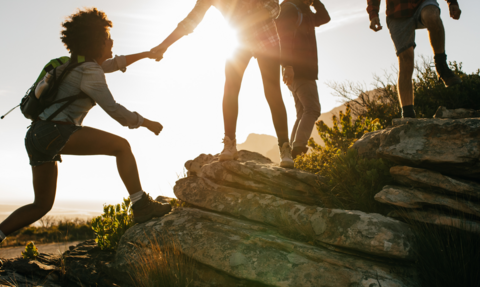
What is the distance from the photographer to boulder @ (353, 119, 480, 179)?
2381 millimetres

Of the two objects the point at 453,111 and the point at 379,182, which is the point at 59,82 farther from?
the point at 453,111

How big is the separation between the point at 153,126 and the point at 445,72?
3.72 metres

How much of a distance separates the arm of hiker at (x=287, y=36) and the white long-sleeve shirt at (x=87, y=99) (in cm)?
206

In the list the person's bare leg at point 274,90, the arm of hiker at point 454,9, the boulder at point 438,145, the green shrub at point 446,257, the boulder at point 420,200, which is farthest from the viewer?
the person's bare leg at point 274,90

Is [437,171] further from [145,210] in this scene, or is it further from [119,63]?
[119,63]

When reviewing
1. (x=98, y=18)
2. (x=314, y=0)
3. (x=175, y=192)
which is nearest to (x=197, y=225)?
(x=175, y=192)

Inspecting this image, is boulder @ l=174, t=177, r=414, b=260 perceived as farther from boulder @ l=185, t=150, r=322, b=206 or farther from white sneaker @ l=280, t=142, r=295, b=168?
white sneaker @ l=280, t=142, r=295, b=168

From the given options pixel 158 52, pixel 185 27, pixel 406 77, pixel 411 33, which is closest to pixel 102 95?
pixel 158 52

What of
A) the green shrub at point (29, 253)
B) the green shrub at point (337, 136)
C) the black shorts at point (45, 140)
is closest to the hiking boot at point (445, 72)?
the green shrub at point (337, 136)

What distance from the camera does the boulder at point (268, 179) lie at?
10.5ft

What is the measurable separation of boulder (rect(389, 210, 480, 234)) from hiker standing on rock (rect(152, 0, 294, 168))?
1.50 m

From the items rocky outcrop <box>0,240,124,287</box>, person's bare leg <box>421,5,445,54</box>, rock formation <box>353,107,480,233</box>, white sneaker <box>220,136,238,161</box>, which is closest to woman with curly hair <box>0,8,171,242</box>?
rocky outcrop <box>0,240,124,287</box>

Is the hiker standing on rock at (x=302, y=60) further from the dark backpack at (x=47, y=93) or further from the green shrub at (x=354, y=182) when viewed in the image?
the dark backpack at (x=47, y=93)

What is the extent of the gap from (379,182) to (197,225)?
6.75ft
